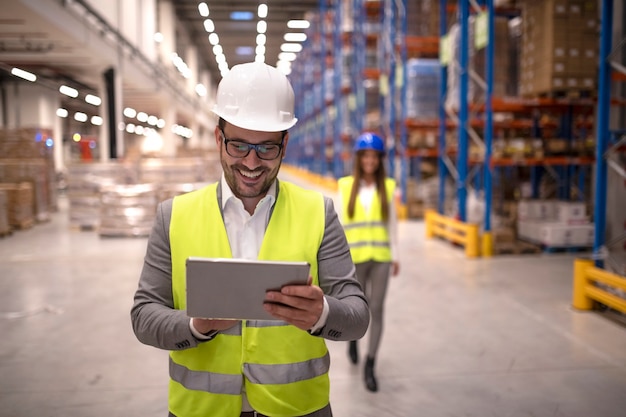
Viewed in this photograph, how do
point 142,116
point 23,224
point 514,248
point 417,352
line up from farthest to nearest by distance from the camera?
point 142,116 < point 23,224 < point 514,248 < point 417,352

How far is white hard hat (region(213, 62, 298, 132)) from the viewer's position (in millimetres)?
1669

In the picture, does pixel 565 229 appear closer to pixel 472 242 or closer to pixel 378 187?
pixel 472 242

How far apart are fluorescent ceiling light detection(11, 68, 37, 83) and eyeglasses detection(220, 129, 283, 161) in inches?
114

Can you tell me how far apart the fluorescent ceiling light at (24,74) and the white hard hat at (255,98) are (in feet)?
9.29

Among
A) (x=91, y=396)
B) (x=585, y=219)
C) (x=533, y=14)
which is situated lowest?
(x=91, y=396)

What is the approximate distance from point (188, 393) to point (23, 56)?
12.5ft

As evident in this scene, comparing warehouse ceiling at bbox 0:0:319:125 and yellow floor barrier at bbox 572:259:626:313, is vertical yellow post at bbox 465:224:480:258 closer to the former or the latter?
yellow floor barrier at bbox 572:259:626:313

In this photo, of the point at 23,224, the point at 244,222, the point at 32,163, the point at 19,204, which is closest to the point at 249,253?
the point at 244,222

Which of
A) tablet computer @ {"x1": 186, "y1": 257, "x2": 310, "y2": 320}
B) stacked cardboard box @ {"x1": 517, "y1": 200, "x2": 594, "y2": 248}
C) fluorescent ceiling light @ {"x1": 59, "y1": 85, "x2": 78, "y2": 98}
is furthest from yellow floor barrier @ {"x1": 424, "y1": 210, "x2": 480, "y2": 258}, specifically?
tablet computer @ {"x1": 186, "y1": 257, "x2": 310, "y2": 320}

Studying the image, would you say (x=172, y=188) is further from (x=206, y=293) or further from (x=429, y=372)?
(x=206, y=293)

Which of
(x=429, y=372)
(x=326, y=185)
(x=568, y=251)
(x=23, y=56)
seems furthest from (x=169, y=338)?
(x=326, y=185)

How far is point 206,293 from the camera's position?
4.58ft

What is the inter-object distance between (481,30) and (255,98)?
302 inches

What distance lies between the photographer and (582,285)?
5652 millimetres
